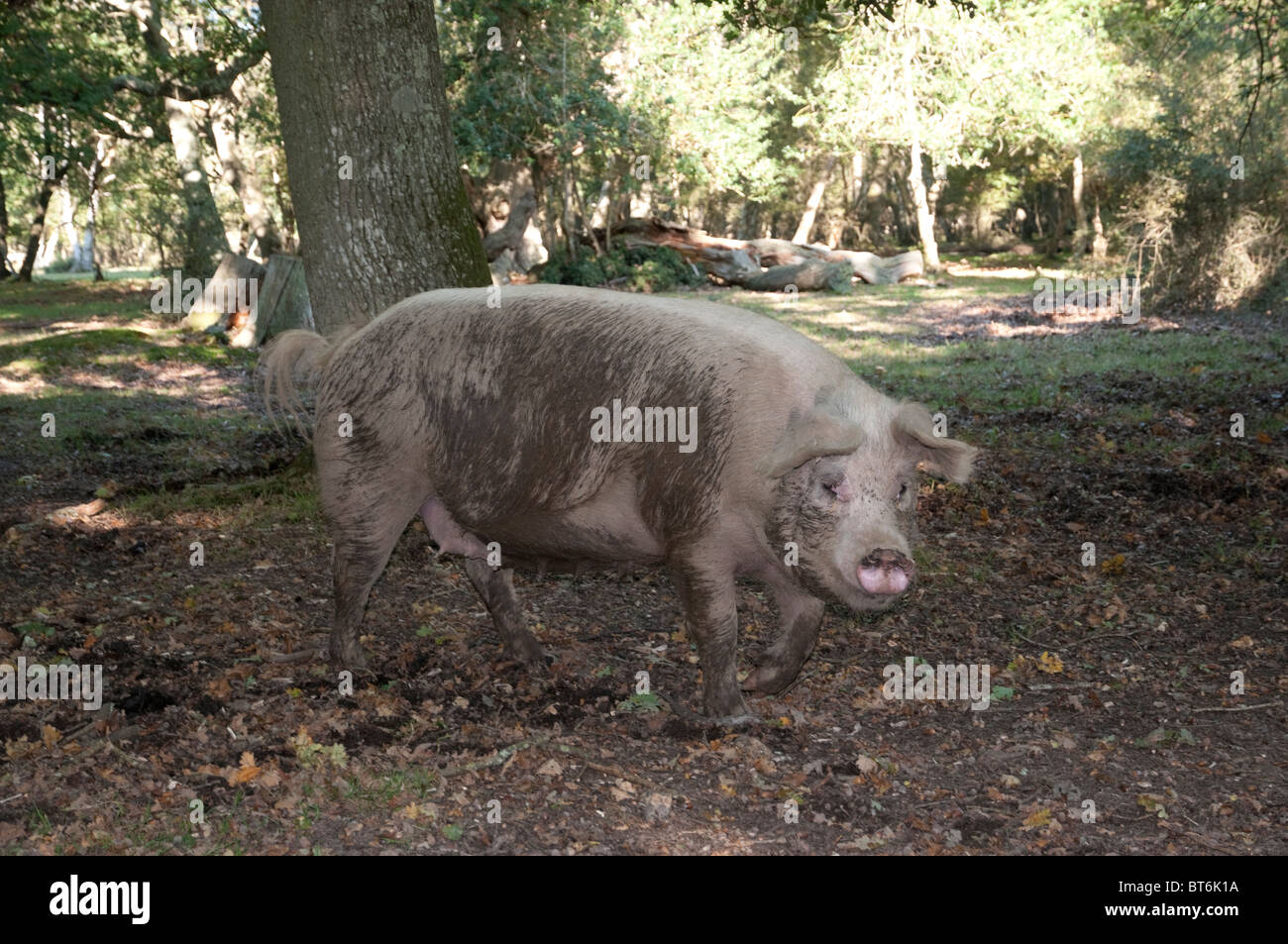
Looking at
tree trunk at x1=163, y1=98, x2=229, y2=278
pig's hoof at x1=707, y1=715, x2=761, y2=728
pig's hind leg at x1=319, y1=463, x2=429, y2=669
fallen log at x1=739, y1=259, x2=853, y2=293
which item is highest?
tree trunk at x1=163, y1=98, x2=229, y2=278

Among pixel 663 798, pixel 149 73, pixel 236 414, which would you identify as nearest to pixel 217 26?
pixel 149 73

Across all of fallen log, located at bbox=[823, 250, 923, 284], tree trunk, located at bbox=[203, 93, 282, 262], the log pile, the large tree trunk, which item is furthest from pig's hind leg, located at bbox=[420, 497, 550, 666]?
fallen log, located at bbox=[823, 250, 923, 284]

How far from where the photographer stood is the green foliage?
24062 millimetres

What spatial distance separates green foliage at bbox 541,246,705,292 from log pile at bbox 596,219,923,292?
0.85 m

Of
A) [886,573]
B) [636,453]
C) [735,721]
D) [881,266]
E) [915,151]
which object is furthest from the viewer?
[881,266]

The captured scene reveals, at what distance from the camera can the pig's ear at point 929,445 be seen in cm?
437

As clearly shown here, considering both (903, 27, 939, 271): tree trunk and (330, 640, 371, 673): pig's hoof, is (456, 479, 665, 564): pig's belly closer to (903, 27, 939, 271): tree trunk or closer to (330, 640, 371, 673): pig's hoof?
(330, 640, 371, 673): pig's hoof

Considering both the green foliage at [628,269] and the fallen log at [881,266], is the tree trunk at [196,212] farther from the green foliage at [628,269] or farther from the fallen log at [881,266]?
the fallen log at [881,266]

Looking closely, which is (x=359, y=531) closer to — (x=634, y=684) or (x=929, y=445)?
(x=634, y=684)

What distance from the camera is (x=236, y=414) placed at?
38.2 feet

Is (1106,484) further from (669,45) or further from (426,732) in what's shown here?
Answer: (669,45)

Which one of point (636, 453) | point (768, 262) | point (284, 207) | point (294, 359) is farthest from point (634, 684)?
point (284, 207)

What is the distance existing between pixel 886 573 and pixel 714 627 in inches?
33.6

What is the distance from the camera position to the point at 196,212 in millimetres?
19797
